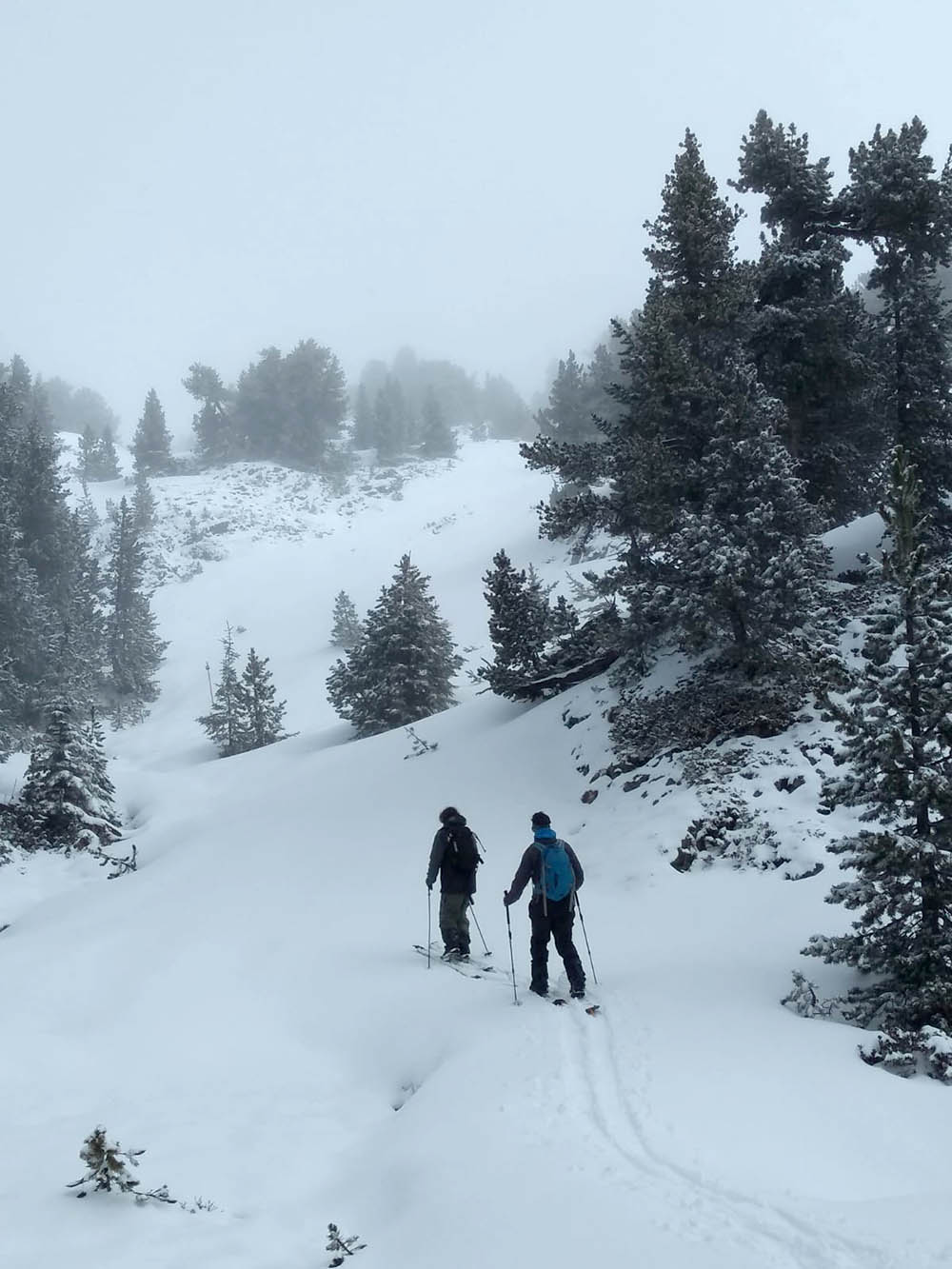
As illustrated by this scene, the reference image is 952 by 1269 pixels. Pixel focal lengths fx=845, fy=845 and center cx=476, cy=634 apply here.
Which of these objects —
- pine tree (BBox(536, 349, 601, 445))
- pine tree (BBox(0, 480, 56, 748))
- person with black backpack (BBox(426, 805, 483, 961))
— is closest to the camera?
person with black backpack (BBox(426, 805, 483, 961))

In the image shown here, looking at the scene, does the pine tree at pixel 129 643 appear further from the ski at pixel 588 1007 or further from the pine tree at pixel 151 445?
the ski at pixel 588 1007

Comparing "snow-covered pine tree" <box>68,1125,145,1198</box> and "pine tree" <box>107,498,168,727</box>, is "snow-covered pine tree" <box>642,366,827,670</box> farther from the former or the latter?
"pine tree" <box>107,498,168,727</box>

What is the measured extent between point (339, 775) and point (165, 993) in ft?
37.0

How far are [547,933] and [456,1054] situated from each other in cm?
196

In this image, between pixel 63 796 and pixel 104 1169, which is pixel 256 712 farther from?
pixel 104 1169

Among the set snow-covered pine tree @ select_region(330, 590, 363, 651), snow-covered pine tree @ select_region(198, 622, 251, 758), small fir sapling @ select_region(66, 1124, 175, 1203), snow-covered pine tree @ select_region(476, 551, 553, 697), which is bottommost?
small fir sapling @ select_region(66, 1124, 175, 1203)

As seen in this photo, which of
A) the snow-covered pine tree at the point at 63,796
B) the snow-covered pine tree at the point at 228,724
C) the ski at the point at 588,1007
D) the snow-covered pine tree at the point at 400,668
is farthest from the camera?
the snow-covered pine tree at the point at 228,724

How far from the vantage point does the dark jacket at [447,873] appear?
Result: 11289mm

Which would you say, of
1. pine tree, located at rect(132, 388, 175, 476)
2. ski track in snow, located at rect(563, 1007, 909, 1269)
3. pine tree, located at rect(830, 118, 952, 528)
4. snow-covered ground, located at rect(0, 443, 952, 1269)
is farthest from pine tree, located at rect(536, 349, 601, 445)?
ski track in snow, located at rect(563, 1007, 909, 1269)

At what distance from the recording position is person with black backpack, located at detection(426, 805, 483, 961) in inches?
444

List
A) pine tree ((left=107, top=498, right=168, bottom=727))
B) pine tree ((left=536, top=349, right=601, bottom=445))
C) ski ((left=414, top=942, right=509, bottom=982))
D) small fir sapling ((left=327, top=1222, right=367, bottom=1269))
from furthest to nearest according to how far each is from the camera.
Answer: pine tree ((left=536, top=349, right=601, bottom=445)) → pine tree ((left=107, top=498, right=168, bottom=727)) → ski ((left=414, top=942, right=509, bottom=982)) → small fir sapling ((left=327, top=1222, right=367, bottom=1269))

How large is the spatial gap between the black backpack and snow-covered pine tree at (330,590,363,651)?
124 feet

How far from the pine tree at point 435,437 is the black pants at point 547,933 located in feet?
290

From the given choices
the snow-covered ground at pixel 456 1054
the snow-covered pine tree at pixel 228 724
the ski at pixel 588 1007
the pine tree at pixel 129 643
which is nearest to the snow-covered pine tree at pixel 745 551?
the snow-covered ground at pixel 456 1054
